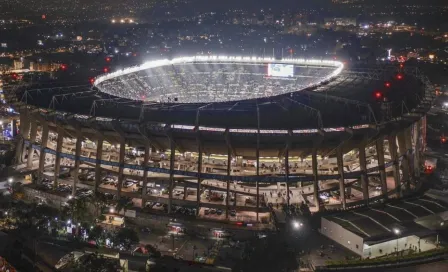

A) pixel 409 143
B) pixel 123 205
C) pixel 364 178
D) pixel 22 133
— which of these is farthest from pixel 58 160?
pixel 409 143

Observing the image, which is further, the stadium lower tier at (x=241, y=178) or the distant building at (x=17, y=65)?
the distant building at (x=17, y=65)

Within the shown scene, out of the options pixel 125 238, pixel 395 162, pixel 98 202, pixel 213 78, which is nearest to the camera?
pixel 125 238

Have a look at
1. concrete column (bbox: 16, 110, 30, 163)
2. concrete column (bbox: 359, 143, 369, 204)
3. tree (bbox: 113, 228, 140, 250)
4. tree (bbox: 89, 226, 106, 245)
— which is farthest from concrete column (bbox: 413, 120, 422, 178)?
concrete column (bbox: 16, 110, 30, 163)

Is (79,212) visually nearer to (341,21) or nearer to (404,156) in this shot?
(404,156)

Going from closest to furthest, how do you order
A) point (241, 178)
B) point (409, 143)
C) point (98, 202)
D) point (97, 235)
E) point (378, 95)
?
point (97, 235) → point (98, 202) → point (241, 178) → point (409, 143) → point (378, 95)

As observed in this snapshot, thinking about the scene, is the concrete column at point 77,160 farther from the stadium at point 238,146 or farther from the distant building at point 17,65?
the distant building at point 17,65

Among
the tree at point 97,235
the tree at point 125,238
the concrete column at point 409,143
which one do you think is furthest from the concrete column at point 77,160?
the concrete column at point 409,143

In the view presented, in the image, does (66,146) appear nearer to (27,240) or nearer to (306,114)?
(27,240)
